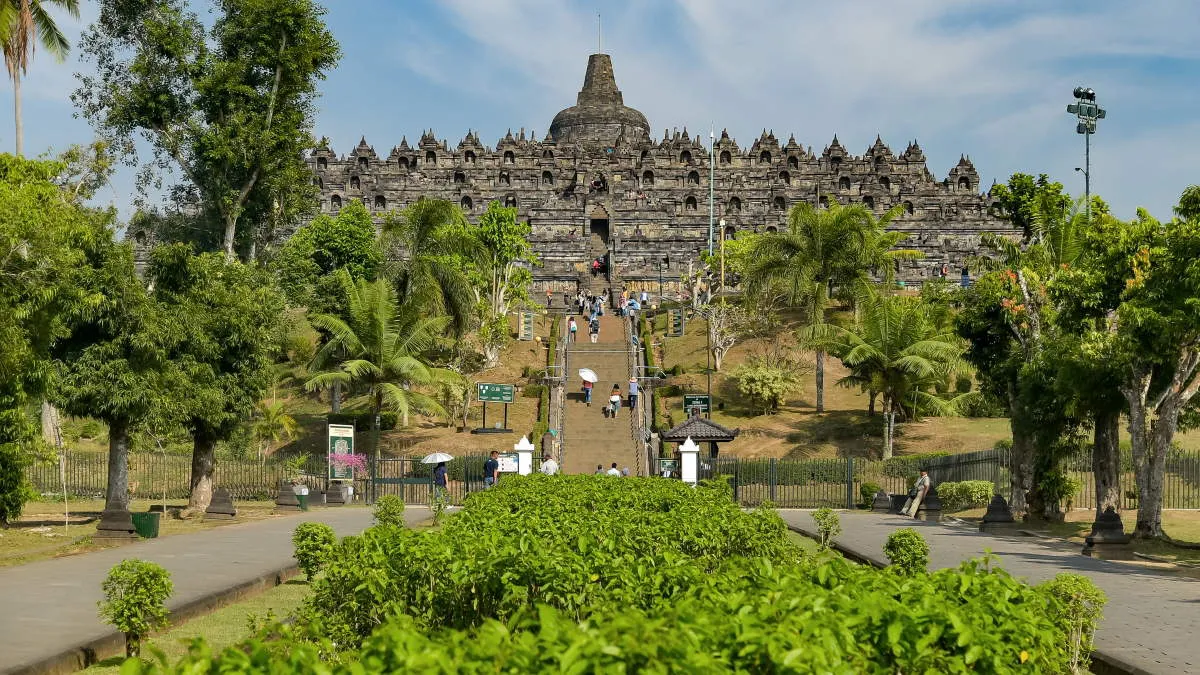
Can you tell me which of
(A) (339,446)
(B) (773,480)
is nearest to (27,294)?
(A) (339,446)

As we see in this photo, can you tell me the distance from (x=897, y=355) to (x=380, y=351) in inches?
644

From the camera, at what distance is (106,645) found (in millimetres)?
10547

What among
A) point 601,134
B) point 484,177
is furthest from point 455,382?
point 601,134

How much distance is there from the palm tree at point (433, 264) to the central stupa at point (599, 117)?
172ft

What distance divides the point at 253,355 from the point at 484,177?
6410 centimetres

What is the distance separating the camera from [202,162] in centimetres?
4034

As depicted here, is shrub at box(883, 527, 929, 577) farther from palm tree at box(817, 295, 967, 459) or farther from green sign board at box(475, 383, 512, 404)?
palm tree at box(817, 295, 967, 459)

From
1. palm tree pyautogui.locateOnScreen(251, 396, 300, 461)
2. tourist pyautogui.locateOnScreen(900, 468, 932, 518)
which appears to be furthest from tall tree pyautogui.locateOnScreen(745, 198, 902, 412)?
tourist pyautogui.locateOnScreen(900, 468, 932, 518)

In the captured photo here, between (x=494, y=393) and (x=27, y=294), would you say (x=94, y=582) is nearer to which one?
(x=27, y=294)

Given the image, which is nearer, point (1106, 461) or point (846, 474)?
point (1106, 461)

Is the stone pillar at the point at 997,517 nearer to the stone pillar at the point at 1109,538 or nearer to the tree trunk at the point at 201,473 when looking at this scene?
the stone pillar at the point at 1109,538

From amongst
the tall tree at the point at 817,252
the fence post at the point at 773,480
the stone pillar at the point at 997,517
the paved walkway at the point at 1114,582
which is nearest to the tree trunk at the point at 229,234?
the fence post at the point at 773,480

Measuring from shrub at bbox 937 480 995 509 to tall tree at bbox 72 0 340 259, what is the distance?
22051mm

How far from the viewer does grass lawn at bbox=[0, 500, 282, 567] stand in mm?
19016
